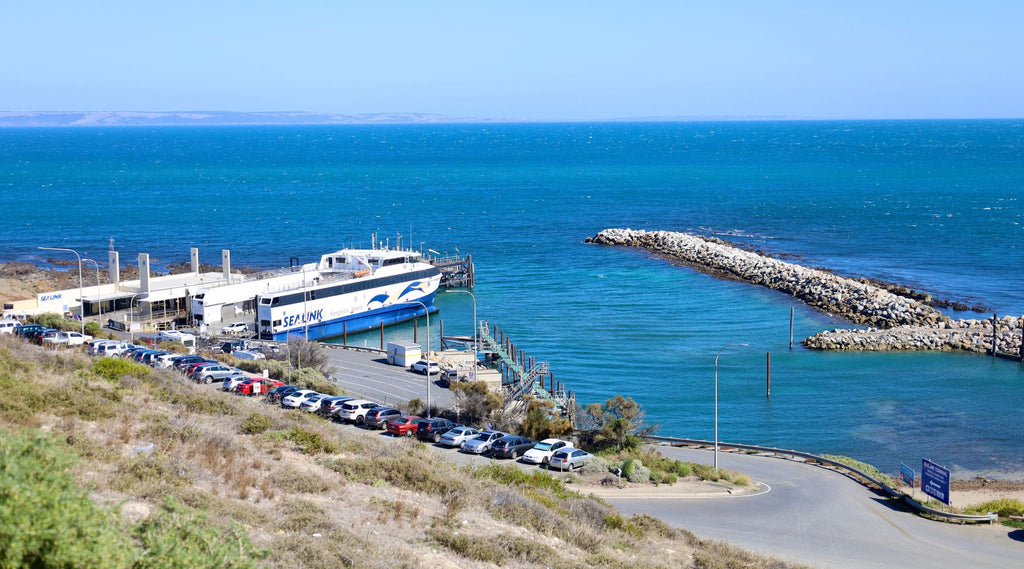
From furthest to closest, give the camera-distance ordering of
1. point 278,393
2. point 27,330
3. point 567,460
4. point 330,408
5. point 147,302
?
point 147,302
point 27,330
point 278,393
point 330,408
point 567,460

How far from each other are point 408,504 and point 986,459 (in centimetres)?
2821

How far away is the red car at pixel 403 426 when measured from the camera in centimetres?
3067

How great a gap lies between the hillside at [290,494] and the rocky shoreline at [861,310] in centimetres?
3885

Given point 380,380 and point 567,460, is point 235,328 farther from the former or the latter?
point 567,460

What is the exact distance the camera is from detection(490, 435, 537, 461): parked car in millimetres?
29141

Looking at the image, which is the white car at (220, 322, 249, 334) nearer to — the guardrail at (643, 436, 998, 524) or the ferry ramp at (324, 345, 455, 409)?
the ferry ramp at (324, 345, 455, 409)

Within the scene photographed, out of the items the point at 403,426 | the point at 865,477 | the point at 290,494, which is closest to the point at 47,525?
the point at 290,494

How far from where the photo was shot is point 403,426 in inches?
1212

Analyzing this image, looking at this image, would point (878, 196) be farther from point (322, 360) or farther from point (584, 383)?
point (322, 360)

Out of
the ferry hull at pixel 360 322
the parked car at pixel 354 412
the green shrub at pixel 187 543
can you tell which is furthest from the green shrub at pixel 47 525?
the ferry hull at pixel 360 322

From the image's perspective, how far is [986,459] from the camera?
36281 millimetres

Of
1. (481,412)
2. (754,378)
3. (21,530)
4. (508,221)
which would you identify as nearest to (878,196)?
(508,221)

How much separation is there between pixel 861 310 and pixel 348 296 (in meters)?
34.0

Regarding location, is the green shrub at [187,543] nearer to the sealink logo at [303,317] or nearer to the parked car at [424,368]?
the parked car at [424,368]
